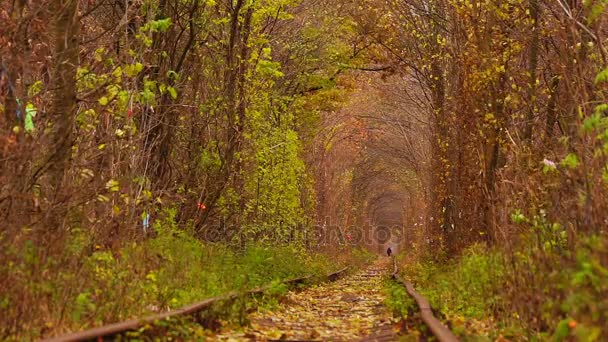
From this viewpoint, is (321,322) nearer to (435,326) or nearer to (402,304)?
(402,304)

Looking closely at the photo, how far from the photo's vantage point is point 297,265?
78.9 ft

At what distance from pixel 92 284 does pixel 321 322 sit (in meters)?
4.48

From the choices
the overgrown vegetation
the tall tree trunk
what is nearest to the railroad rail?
the overgrown vegetation

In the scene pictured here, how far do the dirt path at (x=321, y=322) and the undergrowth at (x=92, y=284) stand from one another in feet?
2.44

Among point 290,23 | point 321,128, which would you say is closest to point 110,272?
point 290,23

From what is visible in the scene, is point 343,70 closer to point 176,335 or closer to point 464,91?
point 464,91

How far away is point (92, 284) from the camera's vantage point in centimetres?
828

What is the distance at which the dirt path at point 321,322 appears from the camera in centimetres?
925

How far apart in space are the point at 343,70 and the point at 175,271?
66.0 ft

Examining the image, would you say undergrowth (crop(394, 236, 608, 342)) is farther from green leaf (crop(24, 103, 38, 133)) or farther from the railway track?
green leaf (crop(24, 103, 38, 133))

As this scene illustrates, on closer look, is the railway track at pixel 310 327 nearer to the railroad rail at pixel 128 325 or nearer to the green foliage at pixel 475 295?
the railroad rail at pixel 128 325

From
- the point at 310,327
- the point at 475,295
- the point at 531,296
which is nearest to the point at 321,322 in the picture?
the point at 310,327

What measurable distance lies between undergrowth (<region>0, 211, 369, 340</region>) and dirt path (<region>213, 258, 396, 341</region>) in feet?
2.44

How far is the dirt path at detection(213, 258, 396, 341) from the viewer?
30.3ft
